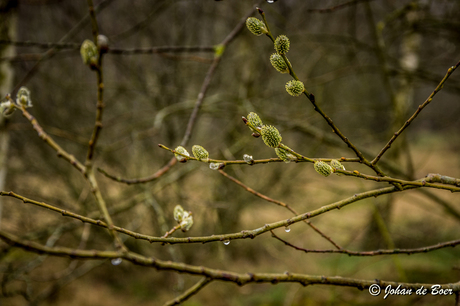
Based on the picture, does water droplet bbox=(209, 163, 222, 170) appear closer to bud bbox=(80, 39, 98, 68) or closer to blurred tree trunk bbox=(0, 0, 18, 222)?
bud bbox=(80, 39, 98, 68)

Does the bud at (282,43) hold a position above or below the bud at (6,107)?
above

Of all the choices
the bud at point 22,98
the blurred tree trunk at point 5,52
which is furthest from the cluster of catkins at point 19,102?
the blurred tree trunk at point 5,52

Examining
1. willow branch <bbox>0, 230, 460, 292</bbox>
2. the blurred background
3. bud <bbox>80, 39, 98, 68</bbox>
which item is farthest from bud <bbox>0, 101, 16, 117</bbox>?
the blurred background

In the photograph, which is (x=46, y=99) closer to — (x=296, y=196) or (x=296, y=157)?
(x=296, y=196)

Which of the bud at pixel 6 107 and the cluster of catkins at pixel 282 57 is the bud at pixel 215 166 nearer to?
the cluster of catkins at pixel 282 57

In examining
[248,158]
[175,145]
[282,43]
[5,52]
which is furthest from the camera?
[175,145]

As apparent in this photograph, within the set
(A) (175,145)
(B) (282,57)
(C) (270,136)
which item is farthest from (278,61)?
(A) (175,145)

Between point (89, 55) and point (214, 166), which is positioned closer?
point (89, 55)

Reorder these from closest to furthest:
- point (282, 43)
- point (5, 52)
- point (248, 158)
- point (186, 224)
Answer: point (282, 43), point (248, 158), point (186, 224), point (5, 52)

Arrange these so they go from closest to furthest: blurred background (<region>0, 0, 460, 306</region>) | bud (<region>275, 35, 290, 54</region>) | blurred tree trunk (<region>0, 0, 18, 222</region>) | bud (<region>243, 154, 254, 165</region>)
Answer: bud (<region>275, 35, 290, 54</region>), bud (<region>243, 154, 254, 165</region>), blurred tree trunk (<region>0, 0, 18, 222</region>), blurred background (<region>0, 0, 460, 306</region>)

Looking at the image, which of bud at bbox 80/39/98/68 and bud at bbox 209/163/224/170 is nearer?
bud at bbox 80/39/98/68

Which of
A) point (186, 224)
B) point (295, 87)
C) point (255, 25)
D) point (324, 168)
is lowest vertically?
point (186, 224)

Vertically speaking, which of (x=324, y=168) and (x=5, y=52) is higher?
(x=5, y=52)

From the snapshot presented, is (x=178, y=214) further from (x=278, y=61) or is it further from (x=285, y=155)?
(x=278, y=61)
